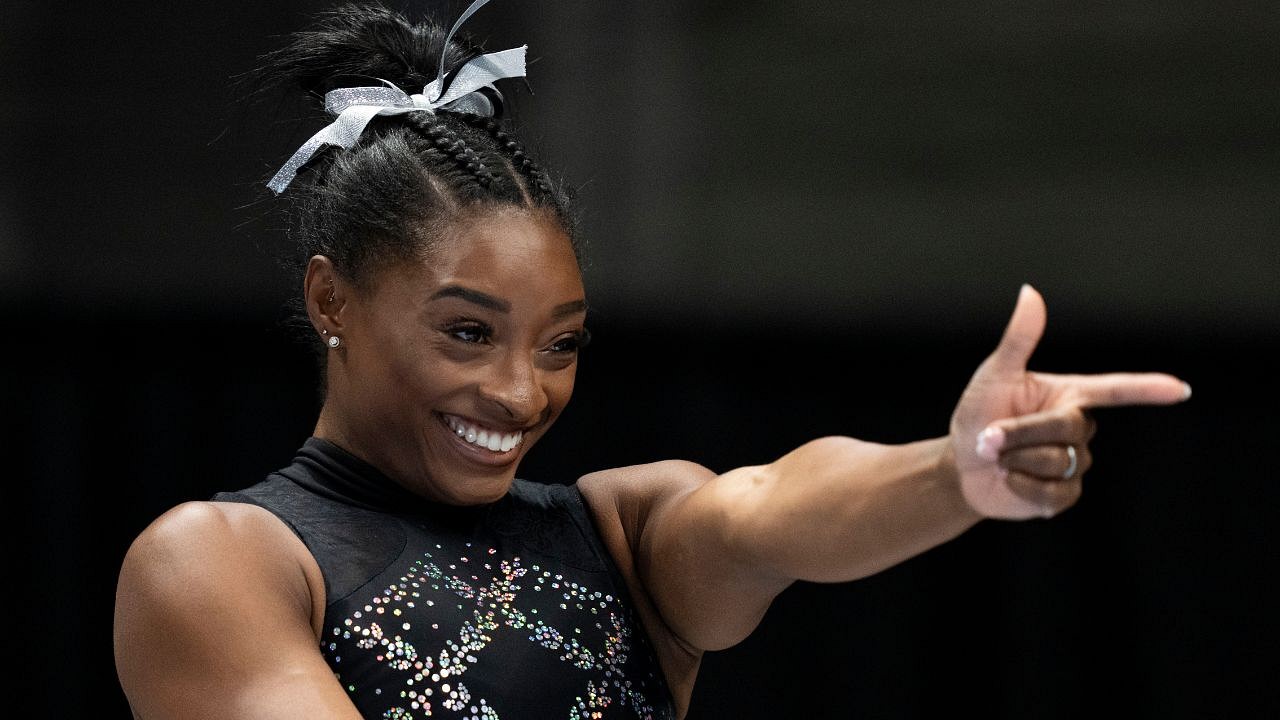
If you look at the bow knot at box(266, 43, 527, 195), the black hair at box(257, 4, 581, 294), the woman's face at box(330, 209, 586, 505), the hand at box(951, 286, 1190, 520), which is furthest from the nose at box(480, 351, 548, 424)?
the hand at box(951, 286, 1190, 520)

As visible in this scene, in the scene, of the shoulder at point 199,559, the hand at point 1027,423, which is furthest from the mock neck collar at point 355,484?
the hand at point 1027,423

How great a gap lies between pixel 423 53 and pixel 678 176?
1250 millimetres

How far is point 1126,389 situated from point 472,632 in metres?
0.55

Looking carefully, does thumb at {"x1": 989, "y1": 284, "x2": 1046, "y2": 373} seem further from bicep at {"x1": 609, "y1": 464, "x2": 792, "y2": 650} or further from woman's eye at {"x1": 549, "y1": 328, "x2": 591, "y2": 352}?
woman's eye at {"x1": 549, "y1": 328, "x2": 591, "y2": 352}

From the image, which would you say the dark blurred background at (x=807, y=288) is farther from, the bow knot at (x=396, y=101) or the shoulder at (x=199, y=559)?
the shoulder at (x=199, y=559)

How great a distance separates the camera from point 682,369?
2.35 m

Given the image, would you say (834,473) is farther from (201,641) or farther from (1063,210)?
(1063,210)

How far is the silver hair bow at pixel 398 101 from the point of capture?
4.54ft

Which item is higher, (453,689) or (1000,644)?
(453,689)

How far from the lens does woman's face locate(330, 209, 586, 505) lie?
4.07ft

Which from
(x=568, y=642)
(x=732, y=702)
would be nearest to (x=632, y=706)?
(x=568, y=642)

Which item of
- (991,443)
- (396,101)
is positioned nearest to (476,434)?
(396,101)

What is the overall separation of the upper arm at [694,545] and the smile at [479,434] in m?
0.16

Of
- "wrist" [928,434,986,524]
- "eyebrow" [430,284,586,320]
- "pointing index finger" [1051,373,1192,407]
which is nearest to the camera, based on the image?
"pointing index finger" [1051,373,1192,407]
